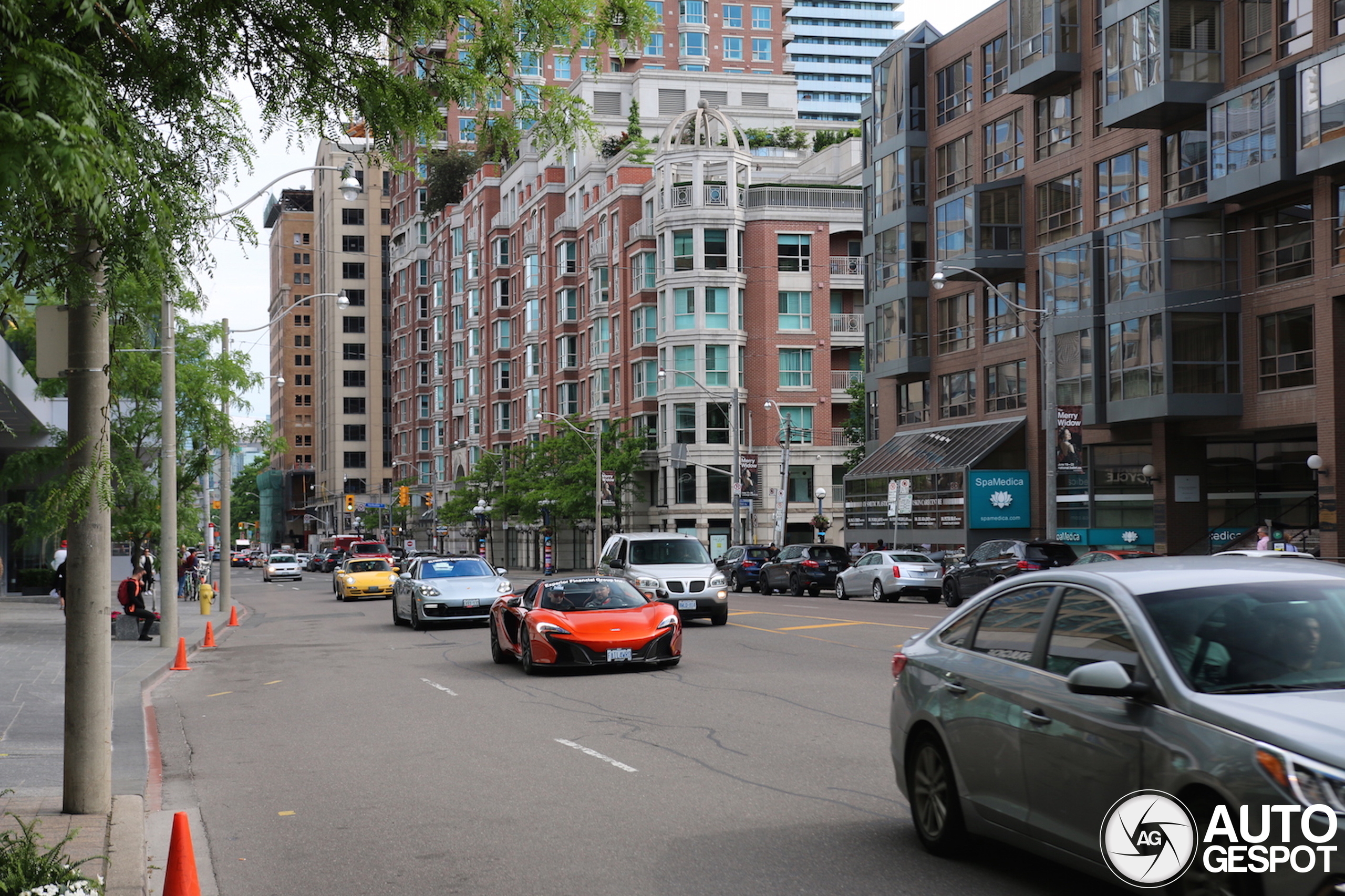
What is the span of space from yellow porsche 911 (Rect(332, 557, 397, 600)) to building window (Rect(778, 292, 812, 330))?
31.6 m

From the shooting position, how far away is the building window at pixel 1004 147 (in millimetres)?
49750

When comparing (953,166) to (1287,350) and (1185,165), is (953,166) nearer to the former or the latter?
(1185,165)

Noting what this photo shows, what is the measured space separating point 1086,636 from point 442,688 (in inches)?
457

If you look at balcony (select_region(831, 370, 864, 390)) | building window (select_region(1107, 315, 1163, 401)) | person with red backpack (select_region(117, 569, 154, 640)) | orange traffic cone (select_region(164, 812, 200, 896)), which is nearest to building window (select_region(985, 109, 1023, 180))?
building window (select_region(1107, 315, 1163, 401))

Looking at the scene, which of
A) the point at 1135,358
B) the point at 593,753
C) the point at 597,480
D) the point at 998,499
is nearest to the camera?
the point at 593,753

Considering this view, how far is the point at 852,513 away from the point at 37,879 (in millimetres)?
53667

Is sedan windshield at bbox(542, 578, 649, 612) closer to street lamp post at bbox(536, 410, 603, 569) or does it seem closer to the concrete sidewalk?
the concrete sidewalk

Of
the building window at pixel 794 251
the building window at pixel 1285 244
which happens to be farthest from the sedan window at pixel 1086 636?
the building window at pixel 794 251

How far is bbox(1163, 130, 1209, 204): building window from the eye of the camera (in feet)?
132

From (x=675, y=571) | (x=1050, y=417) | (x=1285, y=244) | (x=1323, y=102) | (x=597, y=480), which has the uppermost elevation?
(x=1323, y=102)

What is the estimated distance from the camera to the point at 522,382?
96625 millimetres

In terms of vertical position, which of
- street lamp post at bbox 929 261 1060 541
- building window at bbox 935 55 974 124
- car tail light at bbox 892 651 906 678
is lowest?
car tail light at bbox 892 651 906 678

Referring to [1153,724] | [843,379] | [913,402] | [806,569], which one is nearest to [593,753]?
[1153,724]

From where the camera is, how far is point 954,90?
178ft
